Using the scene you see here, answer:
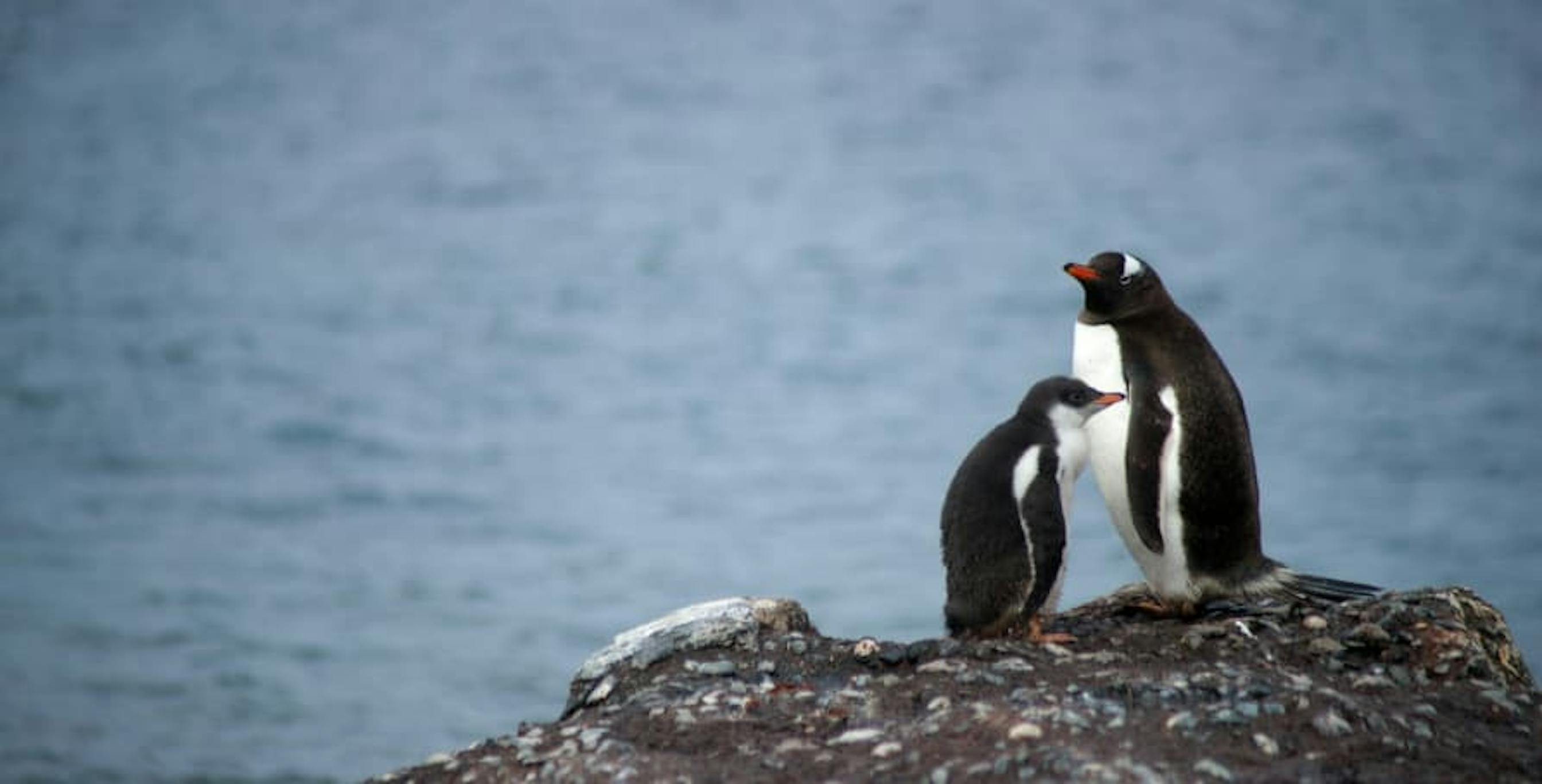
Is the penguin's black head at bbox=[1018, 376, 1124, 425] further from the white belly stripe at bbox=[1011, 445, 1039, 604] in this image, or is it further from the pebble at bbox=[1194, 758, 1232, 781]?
the pebble at bbox=[1194, 758, 1232, 781]

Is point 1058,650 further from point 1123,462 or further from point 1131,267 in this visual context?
point 1131,267

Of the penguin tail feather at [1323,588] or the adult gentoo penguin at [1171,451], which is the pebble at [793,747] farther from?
the penguin tail feather at [1323,588]

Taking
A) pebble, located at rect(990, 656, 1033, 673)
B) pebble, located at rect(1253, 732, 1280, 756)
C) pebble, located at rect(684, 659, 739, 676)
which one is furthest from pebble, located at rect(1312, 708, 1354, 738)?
pebble, located at rect(684, 659, 739, 676)

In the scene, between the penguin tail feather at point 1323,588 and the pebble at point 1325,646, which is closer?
the pebble at point 1325,646

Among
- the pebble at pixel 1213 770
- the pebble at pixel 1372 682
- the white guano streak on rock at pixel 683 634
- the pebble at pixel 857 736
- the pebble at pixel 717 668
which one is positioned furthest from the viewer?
the white guano streak on rock at pixel 683 634

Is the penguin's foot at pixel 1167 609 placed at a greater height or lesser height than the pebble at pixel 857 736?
greater

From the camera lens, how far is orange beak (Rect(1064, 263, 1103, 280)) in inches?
237

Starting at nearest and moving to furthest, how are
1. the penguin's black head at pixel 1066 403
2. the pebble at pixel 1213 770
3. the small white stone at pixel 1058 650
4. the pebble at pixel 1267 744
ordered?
the pebble at pixel 1213 770, the pebble at pixel 1267 744, the small white stone at pixel 1058 650, the penguin's black head at pixel 1066 403

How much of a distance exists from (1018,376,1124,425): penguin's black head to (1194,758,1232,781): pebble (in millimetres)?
1688

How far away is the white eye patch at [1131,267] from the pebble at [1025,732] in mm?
1952

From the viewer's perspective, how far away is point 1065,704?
16.2 feet

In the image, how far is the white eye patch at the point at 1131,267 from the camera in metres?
6.17

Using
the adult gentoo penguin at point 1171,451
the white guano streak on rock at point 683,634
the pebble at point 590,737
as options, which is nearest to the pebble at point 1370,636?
the adult gentoo penguin at point 1171,451

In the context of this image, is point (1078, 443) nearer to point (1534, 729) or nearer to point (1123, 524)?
point (1123, 524)
